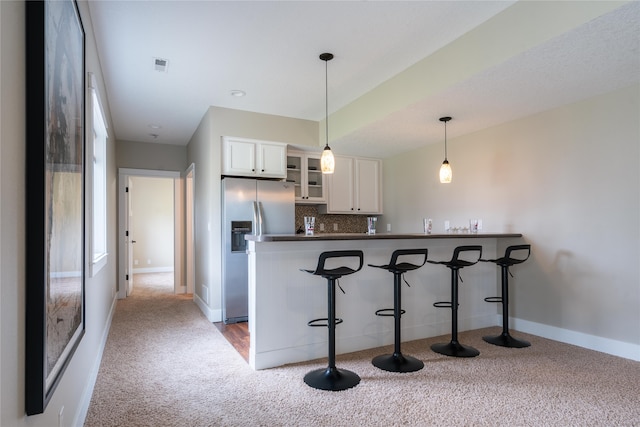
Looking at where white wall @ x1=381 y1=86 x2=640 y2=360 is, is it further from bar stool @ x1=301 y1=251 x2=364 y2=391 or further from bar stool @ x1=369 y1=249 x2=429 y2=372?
bar stool @ x1=301 y1=251 x2=364 y2=391

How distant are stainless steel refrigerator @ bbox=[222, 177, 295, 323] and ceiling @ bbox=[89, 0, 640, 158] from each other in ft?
3.43

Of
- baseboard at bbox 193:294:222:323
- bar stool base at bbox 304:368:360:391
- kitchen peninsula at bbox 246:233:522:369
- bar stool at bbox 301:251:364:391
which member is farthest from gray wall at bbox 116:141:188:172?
bar stool base at bbox 304:368:360:391

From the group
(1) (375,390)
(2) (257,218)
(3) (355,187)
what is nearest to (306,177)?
(3) (355,187)

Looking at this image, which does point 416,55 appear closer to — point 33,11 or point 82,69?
point 82,69

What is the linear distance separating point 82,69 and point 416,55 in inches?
101

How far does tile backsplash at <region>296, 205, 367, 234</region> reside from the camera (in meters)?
5.89

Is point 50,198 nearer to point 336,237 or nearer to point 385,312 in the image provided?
point 336,237

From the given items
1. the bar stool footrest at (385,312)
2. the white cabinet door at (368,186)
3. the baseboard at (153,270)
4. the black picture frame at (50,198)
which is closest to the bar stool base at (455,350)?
the bar stool footrest at (385,312)

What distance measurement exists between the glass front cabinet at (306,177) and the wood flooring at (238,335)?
202 cm

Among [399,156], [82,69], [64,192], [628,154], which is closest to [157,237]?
[399,156]

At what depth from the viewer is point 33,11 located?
3.80 ft

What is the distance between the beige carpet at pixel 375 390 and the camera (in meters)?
2.21

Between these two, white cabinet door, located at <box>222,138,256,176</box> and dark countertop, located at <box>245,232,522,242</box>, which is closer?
dark countertop, located at <box>245,232,522,242</box>

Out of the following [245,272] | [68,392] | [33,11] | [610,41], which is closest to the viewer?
[33,11]
